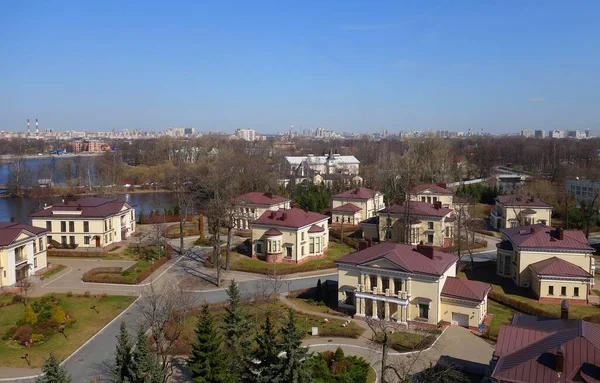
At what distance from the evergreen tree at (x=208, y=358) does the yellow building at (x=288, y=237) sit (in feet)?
63.9

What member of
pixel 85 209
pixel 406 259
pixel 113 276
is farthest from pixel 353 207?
pixel 113 276

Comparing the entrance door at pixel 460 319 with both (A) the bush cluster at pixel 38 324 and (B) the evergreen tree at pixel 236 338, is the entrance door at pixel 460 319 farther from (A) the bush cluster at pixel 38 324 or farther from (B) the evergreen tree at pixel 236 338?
(A) the bush cluster at pixel 38 324

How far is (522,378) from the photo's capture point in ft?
47.6

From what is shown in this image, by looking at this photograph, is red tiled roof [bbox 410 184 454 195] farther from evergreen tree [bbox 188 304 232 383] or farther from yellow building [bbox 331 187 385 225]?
evergreen tree [bbox 188 304 232 383]

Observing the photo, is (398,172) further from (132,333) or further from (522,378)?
(522,378)

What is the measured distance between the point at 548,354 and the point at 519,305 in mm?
13395

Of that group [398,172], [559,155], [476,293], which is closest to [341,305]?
[476,293]

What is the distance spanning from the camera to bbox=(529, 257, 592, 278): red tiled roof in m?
28.5

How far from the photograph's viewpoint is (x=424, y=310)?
83.0 feet

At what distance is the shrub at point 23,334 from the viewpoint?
75.0 ft

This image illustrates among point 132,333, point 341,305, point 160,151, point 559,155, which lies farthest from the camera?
point 160,151

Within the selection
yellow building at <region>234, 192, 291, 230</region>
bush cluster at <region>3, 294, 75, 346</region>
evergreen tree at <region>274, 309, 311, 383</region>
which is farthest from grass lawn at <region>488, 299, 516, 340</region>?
yellow building at <region>234, 192, 291, 230</region>

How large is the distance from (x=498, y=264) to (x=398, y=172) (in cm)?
3635

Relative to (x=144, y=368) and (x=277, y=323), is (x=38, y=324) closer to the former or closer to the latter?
(x=277, y=323)
